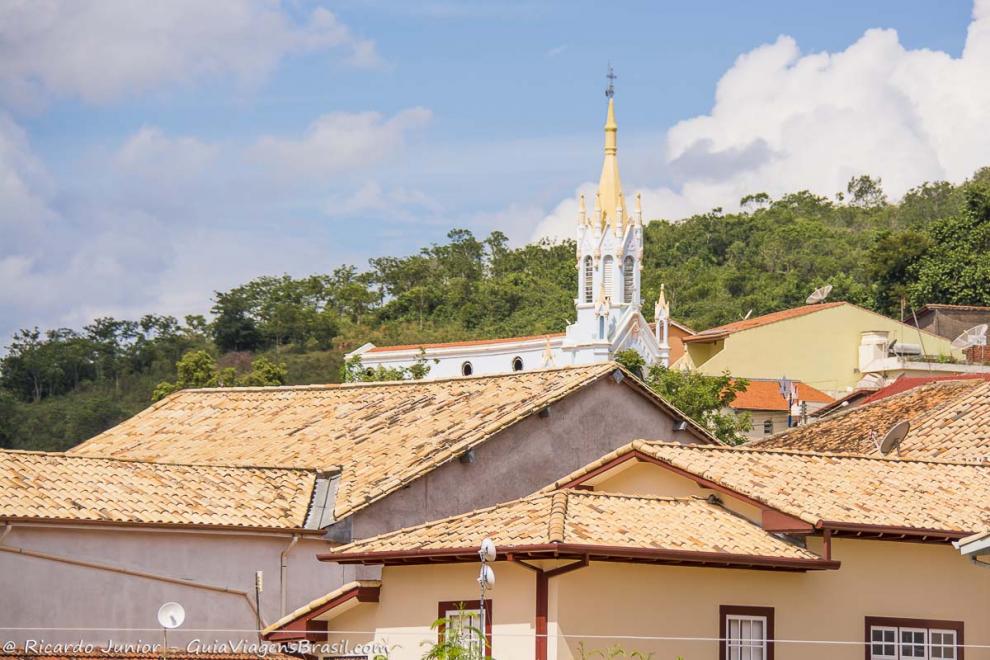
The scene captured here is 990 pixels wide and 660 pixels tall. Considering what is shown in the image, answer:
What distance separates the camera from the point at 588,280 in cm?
9288

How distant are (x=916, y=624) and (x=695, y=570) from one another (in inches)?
104

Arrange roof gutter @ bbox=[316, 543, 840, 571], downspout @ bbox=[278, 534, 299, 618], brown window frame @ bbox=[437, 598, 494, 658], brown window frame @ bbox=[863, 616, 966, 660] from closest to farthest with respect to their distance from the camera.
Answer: roof gutter @ bbox=[316, 543, 840, 571] < brown window frame @ bbox=[437, 598, 494, 658] < brown window frame @ bbox=[863, 616, 966, 660] < downspout @ bbox=[278, 534, 299, 618]

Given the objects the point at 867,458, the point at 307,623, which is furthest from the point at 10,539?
the point at 867,458

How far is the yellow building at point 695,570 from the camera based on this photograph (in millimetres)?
17312

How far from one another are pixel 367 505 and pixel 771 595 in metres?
6.73

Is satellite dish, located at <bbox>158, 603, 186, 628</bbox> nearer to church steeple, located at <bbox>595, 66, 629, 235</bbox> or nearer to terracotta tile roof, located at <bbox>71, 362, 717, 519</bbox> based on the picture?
terracotta tile roof, located at <bbox>71, 362, 717, 519</bbox>

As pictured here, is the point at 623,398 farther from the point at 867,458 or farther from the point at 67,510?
the point at 67,510

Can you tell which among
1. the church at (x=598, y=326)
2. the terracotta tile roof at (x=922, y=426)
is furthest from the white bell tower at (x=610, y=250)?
the terracotta tile roof at (x=922, y=426)

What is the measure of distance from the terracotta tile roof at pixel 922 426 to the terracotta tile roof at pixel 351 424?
2.92m

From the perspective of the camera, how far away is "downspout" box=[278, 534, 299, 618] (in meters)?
23.8

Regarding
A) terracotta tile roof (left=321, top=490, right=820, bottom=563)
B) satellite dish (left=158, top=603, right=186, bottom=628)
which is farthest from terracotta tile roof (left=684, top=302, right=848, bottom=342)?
satellite dish (left=158, top=603, right=186, bottom=628)

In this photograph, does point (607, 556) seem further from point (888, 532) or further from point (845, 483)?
point (845, 483)

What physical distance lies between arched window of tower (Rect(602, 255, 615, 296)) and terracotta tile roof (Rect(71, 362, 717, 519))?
197ft

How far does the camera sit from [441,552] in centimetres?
1802
